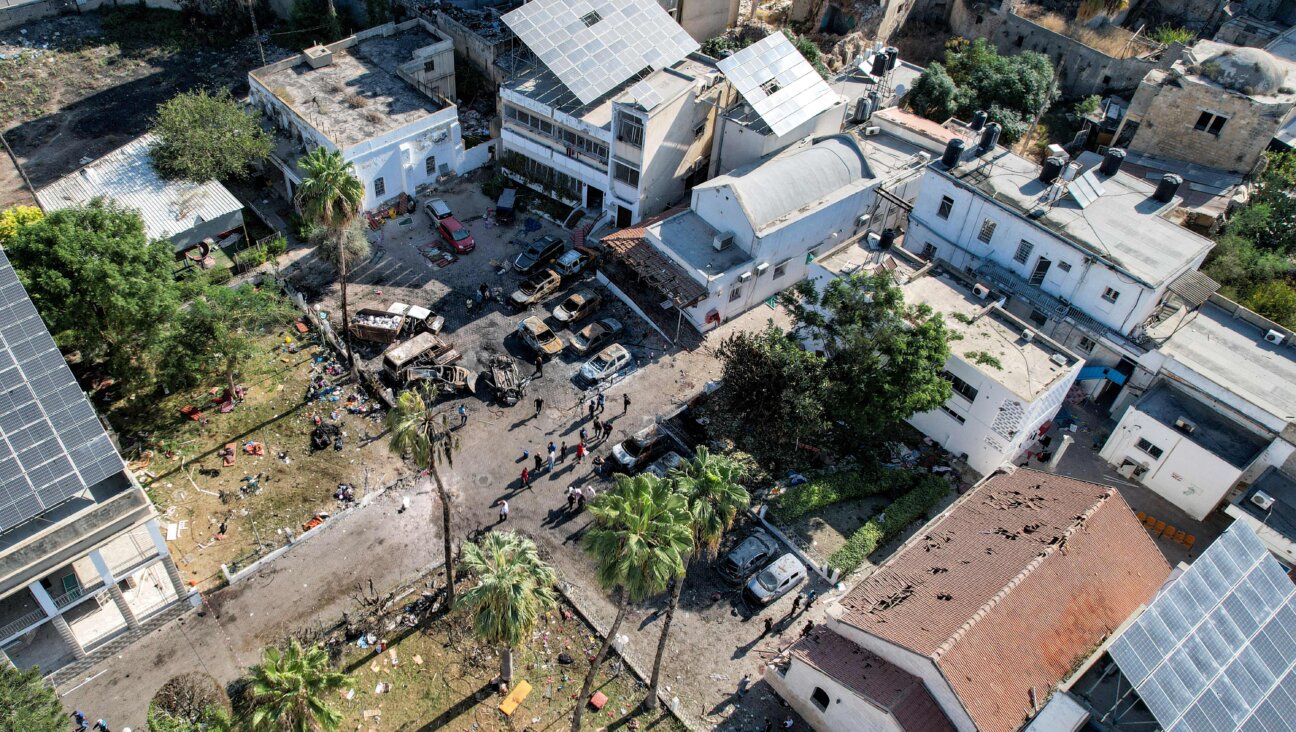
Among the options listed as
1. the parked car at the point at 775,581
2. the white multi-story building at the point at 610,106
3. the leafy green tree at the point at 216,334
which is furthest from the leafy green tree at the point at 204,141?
the parked car at the point at 775,581

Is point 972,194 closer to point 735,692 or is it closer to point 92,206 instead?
point 735,692

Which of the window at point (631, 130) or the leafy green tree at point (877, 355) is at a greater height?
the window at point (631, 130)

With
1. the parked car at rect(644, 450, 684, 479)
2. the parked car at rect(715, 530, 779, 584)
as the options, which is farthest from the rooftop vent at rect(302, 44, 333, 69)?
the parked car at rect(715, 530, 779, 584)

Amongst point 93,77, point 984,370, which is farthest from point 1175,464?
point 93,77

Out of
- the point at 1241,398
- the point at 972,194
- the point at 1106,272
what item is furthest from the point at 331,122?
the point at 1241,398

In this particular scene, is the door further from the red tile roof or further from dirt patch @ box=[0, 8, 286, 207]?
dirt patch @ box=[0, 8, 286, 207]

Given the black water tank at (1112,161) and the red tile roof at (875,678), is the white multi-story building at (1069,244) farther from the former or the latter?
the red tile roof at (875,678)

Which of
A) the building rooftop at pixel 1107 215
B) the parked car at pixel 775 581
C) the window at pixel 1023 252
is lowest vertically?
the parked car at pixel 775 581
